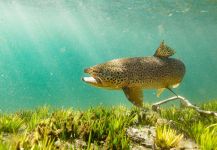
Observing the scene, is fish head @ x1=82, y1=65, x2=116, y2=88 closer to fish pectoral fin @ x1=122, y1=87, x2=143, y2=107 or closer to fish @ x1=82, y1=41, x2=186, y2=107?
fish @ x1=82, y1=41, x2=186, y2=107

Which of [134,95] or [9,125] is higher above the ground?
[134,95]

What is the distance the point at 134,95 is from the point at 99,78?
75 cm

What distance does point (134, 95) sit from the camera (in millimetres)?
6613

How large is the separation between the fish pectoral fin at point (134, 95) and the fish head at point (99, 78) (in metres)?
0.36

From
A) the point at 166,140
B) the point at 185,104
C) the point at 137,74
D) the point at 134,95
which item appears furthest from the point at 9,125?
the point at 185,104

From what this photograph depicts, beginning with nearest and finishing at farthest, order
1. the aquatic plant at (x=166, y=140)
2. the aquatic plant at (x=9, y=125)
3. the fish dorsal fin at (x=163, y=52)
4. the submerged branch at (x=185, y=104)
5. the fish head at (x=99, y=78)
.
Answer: the aquatic plant at (x=166, y=140) < the aquatic plant at (x=9, y=125) < the fish head at (x=99, y=78) < the submerged branch at (x=185, y=104) < the fish dorsal fin at (x=163, y=52)

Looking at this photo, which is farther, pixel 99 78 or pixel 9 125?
pixel 99 78

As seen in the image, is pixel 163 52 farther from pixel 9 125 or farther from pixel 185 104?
pixel 9 125

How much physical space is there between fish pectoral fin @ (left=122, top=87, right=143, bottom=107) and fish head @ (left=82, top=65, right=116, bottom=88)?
36 centimetres

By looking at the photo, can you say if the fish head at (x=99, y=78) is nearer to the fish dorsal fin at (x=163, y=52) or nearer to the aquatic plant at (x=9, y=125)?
the aquatic plant at (x=9, y=125)

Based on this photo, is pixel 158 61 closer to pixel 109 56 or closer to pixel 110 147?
pixel 110 147

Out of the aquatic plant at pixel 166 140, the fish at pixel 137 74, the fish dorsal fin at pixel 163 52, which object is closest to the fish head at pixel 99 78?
the fish at pixel 137 74

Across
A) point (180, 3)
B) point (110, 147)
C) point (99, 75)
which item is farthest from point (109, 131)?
point (180, 3)

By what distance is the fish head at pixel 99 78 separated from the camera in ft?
21.4
